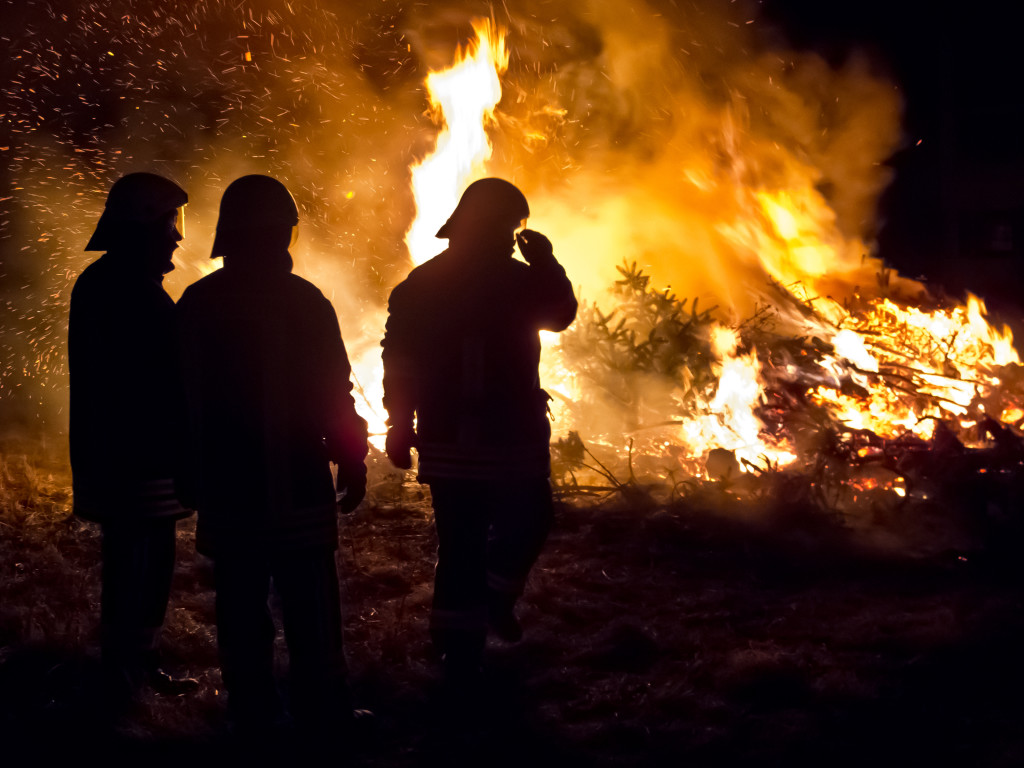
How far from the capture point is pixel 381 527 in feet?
20.7

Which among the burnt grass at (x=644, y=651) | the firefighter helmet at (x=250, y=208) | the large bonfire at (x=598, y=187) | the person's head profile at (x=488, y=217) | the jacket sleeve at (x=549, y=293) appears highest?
the large bonfire at (x=598, y=187)

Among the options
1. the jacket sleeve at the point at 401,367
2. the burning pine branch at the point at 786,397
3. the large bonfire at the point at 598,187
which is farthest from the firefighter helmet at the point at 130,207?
the burning pine branch at the point at 786,397

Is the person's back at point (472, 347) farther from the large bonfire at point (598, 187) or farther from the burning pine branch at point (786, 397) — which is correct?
the large bonfire at point (598, 187)

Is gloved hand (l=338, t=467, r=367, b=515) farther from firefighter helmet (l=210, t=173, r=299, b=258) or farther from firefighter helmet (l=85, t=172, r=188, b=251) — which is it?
firefighter helmet (l=85, t=172, r=188, b=251)

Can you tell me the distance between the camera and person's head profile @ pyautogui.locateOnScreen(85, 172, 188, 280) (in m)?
3.55

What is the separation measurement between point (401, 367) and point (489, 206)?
0.78 m

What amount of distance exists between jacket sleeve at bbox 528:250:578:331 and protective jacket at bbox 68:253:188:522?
1.51 metres

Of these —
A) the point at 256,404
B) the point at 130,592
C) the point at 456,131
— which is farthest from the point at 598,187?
the point at 130,592

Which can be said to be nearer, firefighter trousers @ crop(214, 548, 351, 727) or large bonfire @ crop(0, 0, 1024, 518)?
firefighter trousers @ crop(214, 548, 351, 727)

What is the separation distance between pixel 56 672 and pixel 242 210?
7.74ft

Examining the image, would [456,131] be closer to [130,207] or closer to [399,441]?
[130,207]

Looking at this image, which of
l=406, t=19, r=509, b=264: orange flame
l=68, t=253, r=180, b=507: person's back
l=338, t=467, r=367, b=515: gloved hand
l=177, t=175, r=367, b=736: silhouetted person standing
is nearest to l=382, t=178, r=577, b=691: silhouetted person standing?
l=338, t=467, r=367, b=515: gloved hand

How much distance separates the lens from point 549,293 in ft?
12.3

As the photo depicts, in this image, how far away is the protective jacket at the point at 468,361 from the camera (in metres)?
3.66
